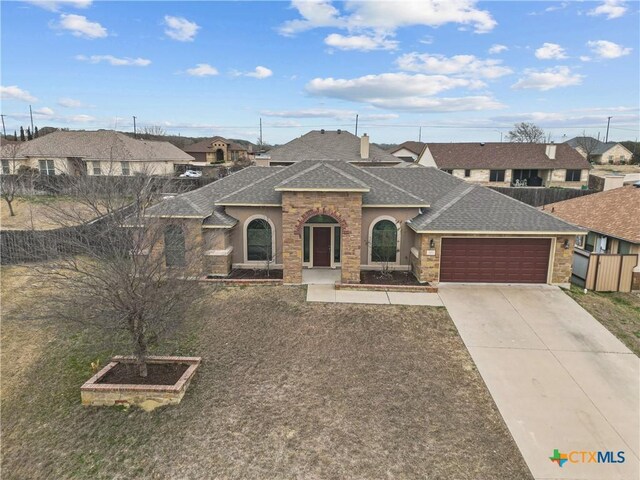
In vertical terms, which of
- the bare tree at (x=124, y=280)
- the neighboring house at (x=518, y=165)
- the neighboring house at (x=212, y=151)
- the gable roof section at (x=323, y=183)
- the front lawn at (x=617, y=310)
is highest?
the neighboring house at (x=212, y=151)

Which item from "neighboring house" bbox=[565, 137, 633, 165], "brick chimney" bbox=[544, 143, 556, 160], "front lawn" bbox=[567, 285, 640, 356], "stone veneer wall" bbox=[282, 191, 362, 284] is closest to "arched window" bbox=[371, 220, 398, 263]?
"stone veneer wall" bbox=[282, 191, 362, 284]

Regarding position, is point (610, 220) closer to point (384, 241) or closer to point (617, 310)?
point (617, 310)

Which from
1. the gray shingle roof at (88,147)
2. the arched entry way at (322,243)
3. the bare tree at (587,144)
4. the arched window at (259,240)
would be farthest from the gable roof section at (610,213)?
the bare tree at (587,144)

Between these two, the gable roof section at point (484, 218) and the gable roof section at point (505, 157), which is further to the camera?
the gable roof section at point (505, 157)

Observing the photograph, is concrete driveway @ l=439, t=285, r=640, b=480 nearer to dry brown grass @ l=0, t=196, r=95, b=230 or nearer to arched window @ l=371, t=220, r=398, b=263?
arched window @ l=371, t=220, r=398, b=263

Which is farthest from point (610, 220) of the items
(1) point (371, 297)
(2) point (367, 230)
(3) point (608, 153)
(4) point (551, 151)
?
(3) point (608, 153)

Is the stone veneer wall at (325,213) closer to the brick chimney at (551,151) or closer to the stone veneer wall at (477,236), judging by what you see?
the stone veneer wall at (477,236)
